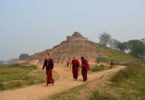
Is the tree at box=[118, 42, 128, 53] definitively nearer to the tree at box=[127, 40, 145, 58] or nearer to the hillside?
the tree at box=[127, 40, 145, 58]

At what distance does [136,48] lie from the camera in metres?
130

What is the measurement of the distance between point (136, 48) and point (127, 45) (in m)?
5.39

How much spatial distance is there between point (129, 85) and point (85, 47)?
342 feet

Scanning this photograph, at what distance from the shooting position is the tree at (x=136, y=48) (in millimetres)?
126037

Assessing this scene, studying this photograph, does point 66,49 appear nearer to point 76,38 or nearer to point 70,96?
point 76,38

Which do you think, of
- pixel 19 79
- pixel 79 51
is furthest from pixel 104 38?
pixel 19 79

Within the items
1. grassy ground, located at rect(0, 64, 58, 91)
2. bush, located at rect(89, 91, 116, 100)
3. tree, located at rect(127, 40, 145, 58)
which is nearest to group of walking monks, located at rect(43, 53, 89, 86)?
grassy ground, located at rect(0, 64, 58, 91)

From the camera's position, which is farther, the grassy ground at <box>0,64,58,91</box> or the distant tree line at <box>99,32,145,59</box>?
the distant tree line at <box>99,32,145,59</box>

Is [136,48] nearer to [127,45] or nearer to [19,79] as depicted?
[127,45]


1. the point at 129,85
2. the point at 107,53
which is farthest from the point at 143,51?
the point at 129,85

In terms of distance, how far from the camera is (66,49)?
12825 centimetres

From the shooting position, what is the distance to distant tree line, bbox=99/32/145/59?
128 m

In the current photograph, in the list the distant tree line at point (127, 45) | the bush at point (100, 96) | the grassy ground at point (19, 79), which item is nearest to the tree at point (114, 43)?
the distant tree line at point (127, 45)

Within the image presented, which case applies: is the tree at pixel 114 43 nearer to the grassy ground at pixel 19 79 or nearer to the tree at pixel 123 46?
the tree at pixel 123 46
